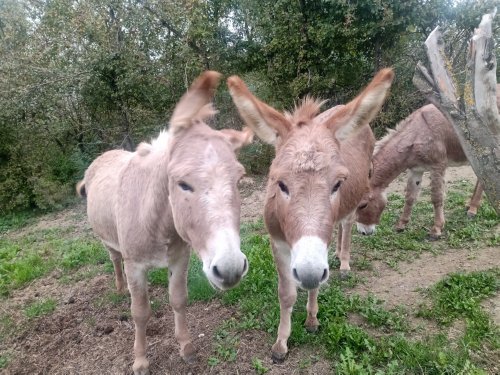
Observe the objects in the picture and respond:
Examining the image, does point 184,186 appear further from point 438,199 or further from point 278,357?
point 438,199

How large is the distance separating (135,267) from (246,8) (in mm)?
9139

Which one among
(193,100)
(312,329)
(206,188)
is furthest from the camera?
(312,329)

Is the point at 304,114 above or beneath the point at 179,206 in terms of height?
above

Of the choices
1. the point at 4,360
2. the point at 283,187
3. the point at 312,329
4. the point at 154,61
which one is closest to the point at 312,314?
the point at 312,329

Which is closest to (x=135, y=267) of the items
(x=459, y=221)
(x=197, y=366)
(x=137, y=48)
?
(x=197, y=366)

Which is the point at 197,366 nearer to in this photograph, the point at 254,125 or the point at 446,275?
the point at 254,125

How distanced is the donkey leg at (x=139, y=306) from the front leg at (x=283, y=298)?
1227 millimetres

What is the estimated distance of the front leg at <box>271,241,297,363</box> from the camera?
10.5 feet

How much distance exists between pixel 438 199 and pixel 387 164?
3.34 ft

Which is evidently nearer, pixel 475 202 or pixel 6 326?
pixel 6 326

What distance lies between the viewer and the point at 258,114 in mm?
2523

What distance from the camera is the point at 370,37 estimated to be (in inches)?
387

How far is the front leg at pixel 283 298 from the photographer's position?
3.19 metres

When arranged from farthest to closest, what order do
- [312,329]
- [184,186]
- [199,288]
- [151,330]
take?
1. [199,288]
2. [151,330]
3. [312,329]
4. [184,186]
